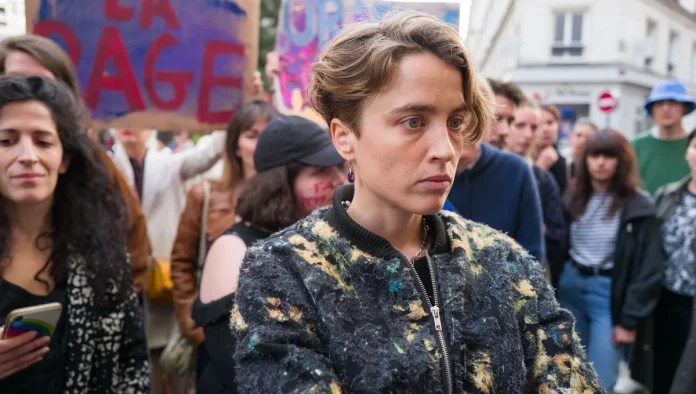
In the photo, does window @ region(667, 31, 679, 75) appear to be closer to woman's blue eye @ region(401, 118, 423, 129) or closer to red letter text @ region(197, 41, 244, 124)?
red letter text @ region(197, 41, 244, 124)

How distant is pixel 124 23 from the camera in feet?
12.0

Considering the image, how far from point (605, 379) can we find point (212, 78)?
3.10m

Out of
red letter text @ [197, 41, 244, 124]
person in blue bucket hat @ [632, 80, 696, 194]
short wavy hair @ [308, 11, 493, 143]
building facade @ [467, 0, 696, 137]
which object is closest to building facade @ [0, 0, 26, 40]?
red letter text @ [197, 41, 244, 124]

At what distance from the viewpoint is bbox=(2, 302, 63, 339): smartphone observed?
1831 millimetres

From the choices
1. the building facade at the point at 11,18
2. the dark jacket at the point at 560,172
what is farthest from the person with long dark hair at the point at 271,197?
the dark jacket at the point at 560,172

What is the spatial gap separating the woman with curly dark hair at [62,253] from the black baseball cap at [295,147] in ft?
2.04

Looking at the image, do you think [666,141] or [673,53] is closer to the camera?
[666,141]

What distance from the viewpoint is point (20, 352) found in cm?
192

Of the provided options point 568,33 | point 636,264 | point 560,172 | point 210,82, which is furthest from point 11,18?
point 568,33

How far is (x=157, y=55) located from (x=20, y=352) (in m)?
2.20

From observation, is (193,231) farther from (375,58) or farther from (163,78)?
(375,58)

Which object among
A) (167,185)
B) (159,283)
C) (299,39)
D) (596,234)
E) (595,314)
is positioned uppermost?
(299,39)

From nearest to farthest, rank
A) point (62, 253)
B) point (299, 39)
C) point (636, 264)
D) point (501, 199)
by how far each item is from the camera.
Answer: point (62, 253) < point (501, 199) < point (636, 264) < point (299, 39)

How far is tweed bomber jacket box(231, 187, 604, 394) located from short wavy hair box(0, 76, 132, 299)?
3.78 feet
